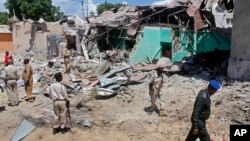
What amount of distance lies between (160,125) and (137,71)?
20.5ft

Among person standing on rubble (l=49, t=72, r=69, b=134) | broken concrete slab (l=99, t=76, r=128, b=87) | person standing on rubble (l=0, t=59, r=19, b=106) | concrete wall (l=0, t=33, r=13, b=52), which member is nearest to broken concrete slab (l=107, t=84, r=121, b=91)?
broken concrete slab (l=99, t=76, r=128, b=87)

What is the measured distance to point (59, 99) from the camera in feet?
28.9

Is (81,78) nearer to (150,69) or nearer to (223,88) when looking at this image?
(150,69)

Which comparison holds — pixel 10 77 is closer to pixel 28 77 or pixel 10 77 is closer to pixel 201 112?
pixel 28 77

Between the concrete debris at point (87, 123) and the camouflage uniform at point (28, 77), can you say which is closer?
the concrete debris at point (87, 123)

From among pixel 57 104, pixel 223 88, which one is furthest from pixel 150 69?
pixel 57 104

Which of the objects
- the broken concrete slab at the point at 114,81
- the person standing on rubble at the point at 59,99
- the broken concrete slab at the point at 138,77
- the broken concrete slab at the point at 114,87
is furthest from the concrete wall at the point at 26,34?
the person standing on rubble at the point at 59,99

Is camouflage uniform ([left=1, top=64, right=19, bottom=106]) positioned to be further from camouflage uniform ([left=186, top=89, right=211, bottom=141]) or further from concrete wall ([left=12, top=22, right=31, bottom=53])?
concrete wall ([left=12, top=22, right=31, bottom=53])

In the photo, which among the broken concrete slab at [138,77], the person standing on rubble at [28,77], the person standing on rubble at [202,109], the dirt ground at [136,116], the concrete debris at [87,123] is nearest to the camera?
the person standing on rubble at [202,109]

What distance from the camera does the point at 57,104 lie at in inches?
348

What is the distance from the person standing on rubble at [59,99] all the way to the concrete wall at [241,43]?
6125mm

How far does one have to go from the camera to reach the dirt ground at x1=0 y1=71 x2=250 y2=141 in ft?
30.1

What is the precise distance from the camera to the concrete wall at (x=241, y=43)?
468 inches

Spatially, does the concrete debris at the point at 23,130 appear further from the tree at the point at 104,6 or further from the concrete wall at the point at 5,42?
the tree at the point at 104,6
